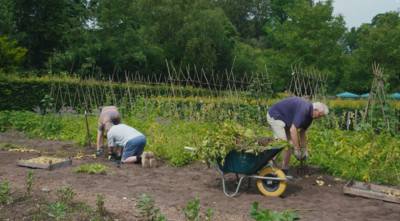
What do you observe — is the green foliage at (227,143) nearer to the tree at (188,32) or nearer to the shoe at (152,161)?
the shoe at (152,161)

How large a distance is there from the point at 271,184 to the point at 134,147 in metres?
2.69

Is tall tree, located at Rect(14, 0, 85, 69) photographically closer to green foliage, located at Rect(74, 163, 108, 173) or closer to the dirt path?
green foliage, located at Rect(74, 163, 108, 173)

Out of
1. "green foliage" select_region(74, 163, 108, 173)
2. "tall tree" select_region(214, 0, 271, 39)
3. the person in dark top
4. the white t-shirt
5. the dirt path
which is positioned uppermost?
"tall tree" select_region(214, 0, 271, 39)

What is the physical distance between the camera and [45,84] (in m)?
13.1

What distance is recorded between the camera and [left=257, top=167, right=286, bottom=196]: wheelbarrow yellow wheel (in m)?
4.10

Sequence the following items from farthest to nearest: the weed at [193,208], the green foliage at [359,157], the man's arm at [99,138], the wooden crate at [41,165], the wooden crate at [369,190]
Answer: the man's arm at [99,138]
the wooden crate at [41,165]
the green foliage at [359,157]
the wooden crate at [369,190]
the weed at [193,208]

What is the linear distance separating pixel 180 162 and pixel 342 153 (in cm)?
270

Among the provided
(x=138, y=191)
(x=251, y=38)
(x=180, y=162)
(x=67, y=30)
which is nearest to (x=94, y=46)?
(x=67, y=30)

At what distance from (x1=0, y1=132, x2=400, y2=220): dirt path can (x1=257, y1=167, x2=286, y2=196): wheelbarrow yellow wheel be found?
3.4 inches

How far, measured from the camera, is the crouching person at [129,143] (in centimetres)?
579

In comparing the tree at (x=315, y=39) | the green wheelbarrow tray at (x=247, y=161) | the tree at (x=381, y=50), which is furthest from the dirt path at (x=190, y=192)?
the tree at (x=381, y=50)

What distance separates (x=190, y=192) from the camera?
429 centimetres

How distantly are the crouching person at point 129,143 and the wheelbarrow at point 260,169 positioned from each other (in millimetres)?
1847

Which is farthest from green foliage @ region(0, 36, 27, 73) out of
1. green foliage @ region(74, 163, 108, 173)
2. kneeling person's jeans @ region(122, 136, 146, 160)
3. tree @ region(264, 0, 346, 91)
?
tree @ region(264, 0, 346, 91)
